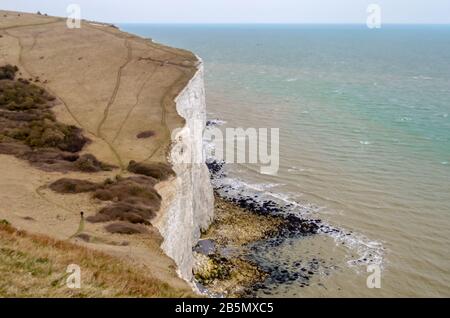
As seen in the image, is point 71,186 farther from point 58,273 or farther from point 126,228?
point 58,273

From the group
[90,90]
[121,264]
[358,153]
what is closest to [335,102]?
[358,153]

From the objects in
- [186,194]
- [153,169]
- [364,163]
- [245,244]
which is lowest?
[245,244]

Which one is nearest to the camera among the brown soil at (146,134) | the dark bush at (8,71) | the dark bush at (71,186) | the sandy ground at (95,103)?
the sandy ground at (95,103)

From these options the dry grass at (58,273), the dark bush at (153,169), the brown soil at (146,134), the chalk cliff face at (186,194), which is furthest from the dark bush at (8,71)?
the dry grass at (58,273)

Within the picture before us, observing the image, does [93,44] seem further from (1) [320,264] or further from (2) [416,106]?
(2) [416,106]

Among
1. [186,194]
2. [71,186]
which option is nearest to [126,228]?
[71,186]

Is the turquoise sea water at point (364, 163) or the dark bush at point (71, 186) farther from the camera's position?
the turquoise sea water at point (364, 163)

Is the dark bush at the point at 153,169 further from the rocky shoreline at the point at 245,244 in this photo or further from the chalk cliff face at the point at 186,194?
the rocky shoreline at the point at 245,244
